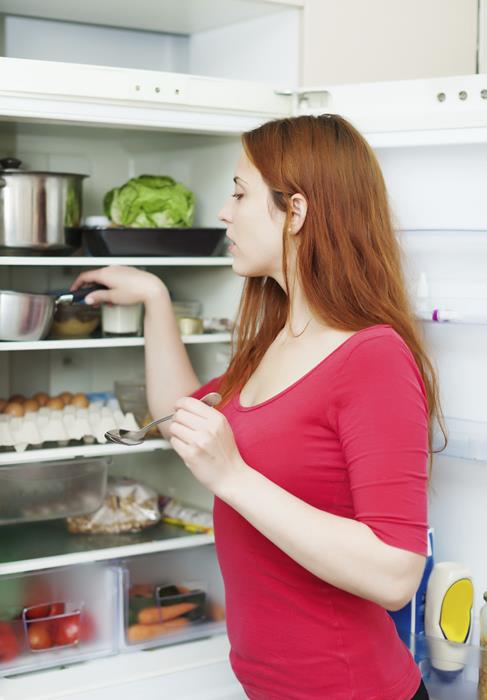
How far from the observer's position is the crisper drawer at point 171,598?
191 centimetres

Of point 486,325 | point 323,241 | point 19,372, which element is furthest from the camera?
point 19,372

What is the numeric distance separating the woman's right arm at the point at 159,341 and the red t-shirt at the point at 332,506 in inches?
15.2

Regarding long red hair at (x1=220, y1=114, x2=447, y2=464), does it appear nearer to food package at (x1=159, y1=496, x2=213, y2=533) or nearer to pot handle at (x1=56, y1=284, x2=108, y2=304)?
pot handle at (x1=56, y1=284, x2=108, y2=304)

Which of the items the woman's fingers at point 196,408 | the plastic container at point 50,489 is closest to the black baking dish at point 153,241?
the plastic container at point 50,489

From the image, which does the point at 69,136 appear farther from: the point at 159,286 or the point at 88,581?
the point at 88,581

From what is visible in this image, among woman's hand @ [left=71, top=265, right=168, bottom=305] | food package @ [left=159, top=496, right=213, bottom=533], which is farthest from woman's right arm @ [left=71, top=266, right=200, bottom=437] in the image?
food package @ [left=159, top=496, right=213, bottom=533]

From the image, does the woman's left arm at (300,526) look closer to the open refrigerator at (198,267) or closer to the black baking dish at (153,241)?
the open refrigerator at (198,267)

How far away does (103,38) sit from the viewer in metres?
2.11

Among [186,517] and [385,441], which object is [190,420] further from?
[186,517]

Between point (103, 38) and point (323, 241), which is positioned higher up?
point (103, 38)

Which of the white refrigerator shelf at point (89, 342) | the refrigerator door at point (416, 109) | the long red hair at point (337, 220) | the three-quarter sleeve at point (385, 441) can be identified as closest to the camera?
the three-quarter sleeve at point (385, 441)

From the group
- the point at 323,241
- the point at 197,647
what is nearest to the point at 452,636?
the point at 197,647

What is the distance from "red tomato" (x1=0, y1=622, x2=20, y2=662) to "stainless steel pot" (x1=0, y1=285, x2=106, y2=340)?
0.57 m

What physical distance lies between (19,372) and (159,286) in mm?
485
